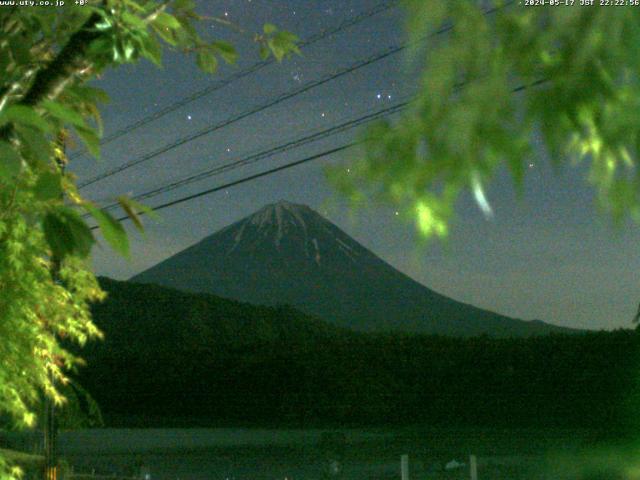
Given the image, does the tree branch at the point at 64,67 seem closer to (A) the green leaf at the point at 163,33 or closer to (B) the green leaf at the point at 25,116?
(A) the green leaf at the point at 163,33

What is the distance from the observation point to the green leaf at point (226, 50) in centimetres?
232

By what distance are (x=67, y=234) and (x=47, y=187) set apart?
103 millimetres

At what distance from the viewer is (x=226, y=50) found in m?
2.33

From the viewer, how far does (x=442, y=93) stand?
0.66m

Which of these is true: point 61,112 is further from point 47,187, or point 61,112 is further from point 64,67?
point 64,67

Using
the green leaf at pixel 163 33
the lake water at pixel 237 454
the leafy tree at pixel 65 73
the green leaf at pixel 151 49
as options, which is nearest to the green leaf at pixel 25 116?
the leafy tree at pixel 65 73

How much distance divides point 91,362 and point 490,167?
76.7 feet

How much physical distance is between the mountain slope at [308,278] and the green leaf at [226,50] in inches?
2154

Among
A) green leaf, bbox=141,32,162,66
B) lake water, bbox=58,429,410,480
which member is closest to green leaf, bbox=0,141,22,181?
green leaf, bbox=141,32,162,66

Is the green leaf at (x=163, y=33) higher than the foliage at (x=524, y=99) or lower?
higher

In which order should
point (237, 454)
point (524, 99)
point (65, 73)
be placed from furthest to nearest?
point (237, 454)
point (65, 73)
point (524, 99)

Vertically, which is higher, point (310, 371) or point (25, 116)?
point (310, 371)

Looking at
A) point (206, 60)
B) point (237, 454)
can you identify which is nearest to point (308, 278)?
point (237, 454)

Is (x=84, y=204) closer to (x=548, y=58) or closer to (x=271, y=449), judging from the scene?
(x=548, y=58)
